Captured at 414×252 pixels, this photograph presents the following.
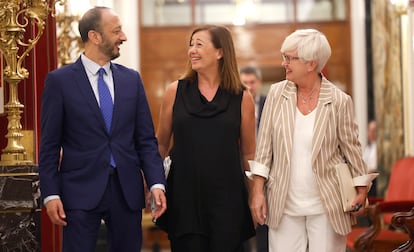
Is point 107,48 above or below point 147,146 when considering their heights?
above

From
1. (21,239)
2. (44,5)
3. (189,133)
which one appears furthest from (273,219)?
(44,5)

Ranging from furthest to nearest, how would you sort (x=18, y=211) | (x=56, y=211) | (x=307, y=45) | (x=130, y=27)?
(x=130, y=27) < (x=18, y=211) < (x=307, y=45) < (x=56, y=211)

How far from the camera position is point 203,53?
227 inches

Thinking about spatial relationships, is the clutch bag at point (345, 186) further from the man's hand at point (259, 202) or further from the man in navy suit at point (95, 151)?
the man in navy suit at point (95, 151)

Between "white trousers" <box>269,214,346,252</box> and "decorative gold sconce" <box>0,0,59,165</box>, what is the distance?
1.53 meters

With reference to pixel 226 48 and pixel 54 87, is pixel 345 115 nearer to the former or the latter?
pixel 226 48

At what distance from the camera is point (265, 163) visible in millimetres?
5484

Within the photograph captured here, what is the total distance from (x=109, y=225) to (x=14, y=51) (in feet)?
4.69

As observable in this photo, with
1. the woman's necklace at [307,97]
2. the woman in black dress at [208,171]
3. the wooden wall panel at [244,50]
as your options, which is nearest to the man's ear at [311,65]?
the woman's necklace at [307,97]

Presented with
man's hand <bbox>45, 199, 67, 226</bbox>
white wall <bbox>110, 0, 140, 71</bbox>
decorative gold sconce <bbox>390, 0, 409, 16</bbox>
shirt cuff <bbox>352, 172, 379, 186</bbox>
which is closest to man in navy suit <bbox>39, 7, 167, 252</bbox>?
man's hand <bbox>45, 199, 67, 226</bbox>

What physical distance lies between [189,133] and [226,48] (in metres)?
0.55

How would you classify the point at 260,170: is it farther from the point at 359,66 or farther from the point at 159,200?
the point at 359,66

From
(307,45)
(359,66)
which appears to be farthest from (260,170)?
(359,66)

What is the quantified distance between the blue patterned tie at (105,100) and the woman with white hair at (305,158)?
82cm
